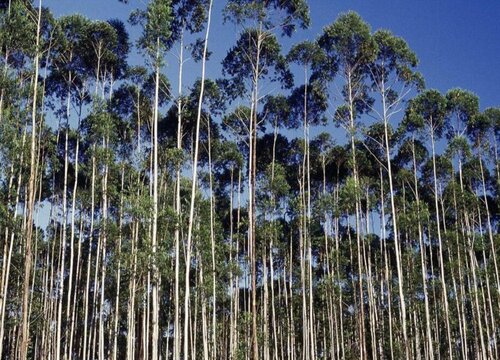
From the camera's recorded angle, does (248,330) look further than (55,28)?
Yes

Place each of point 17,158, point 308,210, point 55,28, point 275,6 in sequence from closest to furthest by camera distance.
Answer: point 17,158 < point 275,6 < point 55,28 < point 308,210

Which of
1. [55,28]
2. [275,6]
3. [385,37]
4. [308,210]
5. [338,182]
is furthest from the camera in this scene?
[338,182]

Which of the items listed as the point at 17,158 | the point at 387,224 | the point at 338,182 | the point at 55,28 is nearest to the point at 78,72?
the point at 55,28

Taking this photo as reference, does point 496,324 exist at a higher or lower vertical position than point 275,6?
lower

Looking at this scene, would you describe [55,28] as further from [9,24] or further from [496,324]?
[496,324]

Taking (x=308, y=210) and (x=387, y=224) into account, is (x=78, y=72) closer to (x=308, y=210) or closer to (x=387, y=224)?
(x=308, y=210)

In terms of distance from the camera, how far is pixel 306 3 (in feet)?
59.5

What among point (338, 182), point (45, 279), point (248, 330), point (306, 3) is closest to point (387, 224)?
point (338, 182)

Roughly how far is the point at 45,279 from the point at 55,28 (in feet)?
36.0

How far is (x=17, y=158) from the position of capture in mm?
15523

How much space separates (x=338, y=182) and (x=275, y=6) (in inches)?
533

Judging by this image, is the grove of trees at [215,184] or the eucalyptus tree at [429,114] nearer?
the grove of trees at [215,184]

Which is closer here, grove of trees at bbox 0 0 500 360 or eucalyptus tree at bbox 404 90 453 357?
grove of trees at bbox 0 0 500 360

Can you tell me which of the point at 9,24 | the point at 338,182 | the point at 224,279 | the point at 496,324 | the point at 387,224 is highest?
the point at 9,24
